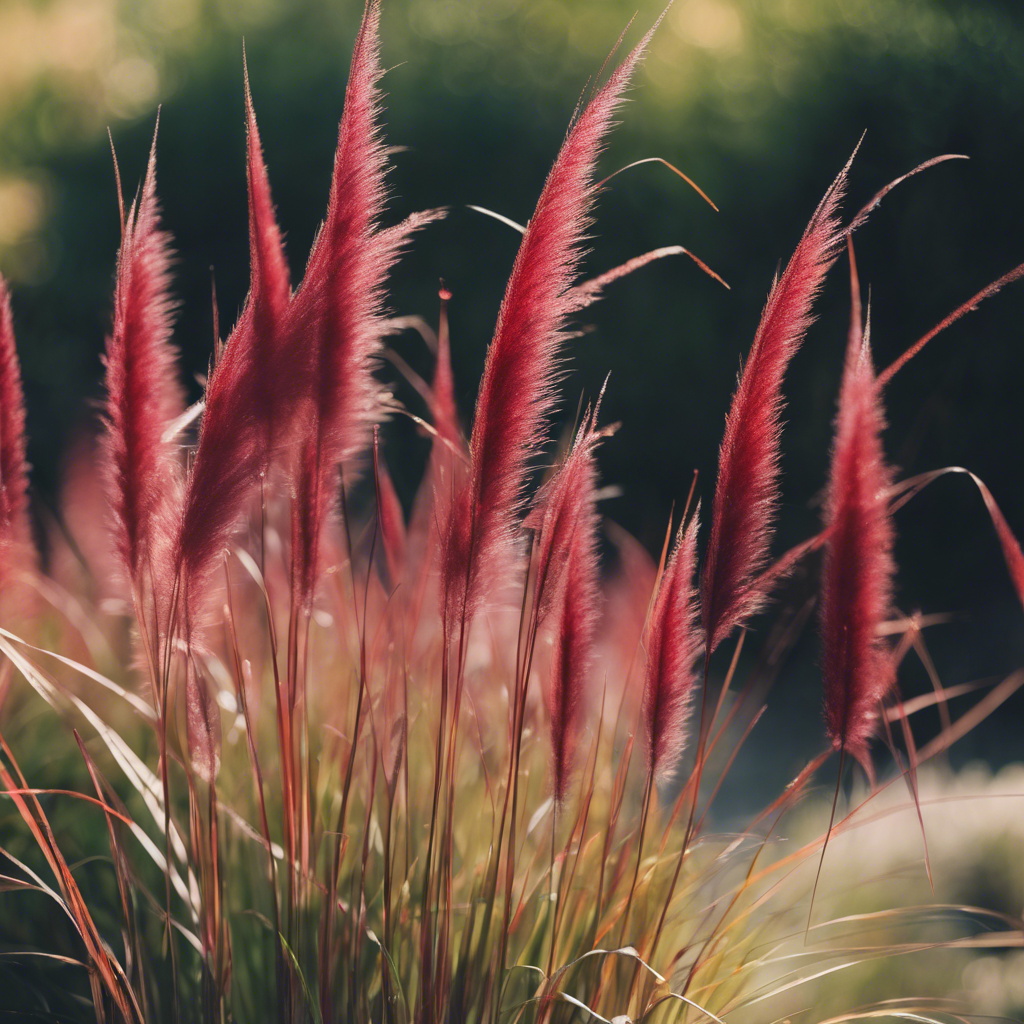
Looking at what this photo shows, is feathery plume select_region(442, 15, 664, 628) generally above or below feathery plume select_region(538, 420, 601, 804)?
above

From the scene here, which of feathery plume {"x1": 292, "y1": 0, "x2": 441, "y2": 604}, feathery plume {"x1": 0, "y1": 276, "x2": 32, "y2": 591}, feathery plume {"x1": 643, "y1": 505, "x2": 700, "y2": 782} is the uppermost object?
feathery plume {"x1": 292, "y1": 0, "x2": 441, "y2": 604}

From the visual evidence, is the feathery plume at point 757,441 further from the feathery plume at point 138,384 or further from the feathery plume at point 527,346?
the feathery plume at point 138,384

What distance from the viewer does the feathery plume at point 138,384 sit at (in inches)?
33.3

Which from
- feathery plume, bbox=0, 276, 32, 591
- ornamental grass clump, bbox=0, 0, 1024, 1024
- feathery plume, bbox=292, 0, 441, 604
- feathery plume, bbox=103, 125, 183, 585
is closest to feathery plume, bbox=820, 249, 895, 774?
ornamental grass clump, bbox=0, 0, 1024, 1024

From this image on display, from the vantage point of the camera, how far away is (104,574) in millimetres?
1840

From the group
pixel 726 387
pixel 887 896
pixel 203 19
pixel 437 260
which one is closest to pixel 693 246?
pixel 726 387

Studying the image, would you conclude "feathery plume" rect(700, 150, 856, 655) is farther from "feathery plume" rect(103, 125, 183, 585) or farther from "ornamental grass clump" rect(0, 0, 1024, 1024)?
"feathery plume" rect(103, 125, 183, 585)

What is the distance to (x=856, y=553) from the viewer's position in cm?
84

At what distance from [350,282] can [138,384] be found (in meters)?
0.23

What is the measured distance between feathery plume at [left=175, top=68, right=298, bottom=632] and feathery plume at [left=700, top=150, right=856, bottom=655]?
0.43 meters

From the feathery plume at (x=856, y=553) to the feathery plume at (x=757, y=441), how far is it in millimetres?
65

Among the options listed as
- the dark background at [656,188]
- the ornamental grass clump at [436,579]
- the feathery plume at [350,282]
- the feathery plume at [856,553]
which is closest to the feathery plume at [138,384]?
the ornamental grass clump at [436,579]

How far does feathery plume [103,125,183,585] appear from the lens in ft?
2.77

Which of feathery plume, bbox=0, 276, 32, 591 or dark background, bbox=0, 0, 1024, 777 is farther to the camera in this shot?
dark background, bbox=0, 0, 1024, 777
